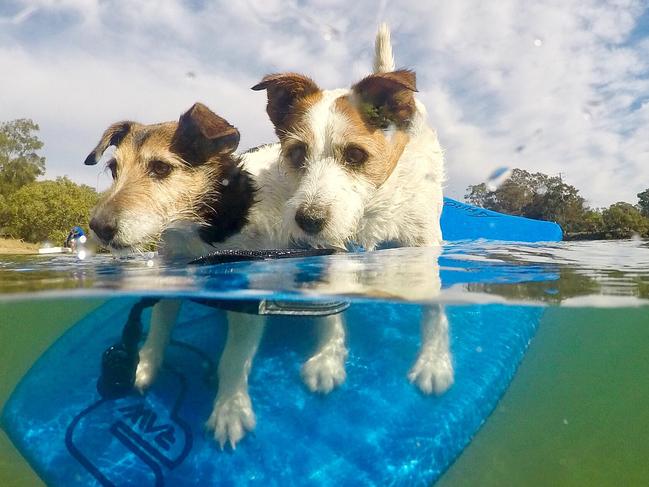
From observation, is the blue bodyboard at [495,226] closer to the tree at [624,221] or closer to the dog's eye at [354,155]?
the tree at [624,221]

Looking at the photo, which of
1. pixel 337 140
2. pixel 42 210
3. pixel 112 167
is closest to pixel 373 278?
pixel 337 140

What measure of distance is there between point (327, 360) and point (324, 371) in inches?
3.1

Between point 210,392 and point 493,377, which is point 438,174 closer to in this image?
point 493,377

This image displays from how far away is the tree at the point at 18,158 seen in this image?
430 inches

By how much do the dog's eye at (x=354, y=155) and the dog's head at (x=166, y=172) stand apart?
924mm

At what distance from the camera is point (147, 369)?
12.9 feet

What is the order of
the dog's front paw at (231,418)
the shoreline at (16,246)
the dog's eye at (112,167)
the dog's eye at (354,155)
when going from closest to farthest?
the dog's front paw at (231,418)
the dog's eye at (112,167)
the dog's eye at (354,155)
the shoreline at (16,246)

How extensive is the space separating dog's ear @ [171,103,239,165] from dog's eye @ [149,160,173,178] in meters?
0.16

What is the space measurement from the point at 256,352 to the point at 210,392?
0.41 metres

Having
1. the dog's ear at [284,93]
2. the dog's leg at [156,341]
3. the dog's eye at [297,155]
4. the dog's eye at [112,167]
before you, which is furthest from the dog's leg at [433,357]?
the dog's eye at [112,167]

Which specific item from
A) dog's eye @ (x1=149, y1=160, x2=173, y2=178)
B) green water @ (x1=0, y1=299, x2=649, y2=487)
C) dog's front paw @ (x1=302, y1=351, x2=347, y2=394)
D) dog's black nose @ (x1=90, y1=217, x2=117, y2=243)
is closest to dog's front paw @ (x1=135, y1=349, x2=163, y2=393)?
dog's black nose @ (x1=90, y1=217, x2=117, y2=243)

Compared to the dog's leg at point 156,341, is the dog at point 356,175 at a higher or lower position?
higher

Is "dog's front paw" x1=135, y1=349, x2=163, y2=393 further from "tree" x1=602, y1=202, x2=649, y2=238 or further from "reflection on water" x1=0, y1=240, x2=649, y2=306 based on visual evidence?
"tree" x1=602, y1=202, x2=649, y2=238

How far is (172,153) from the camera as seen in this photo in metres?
4.10
